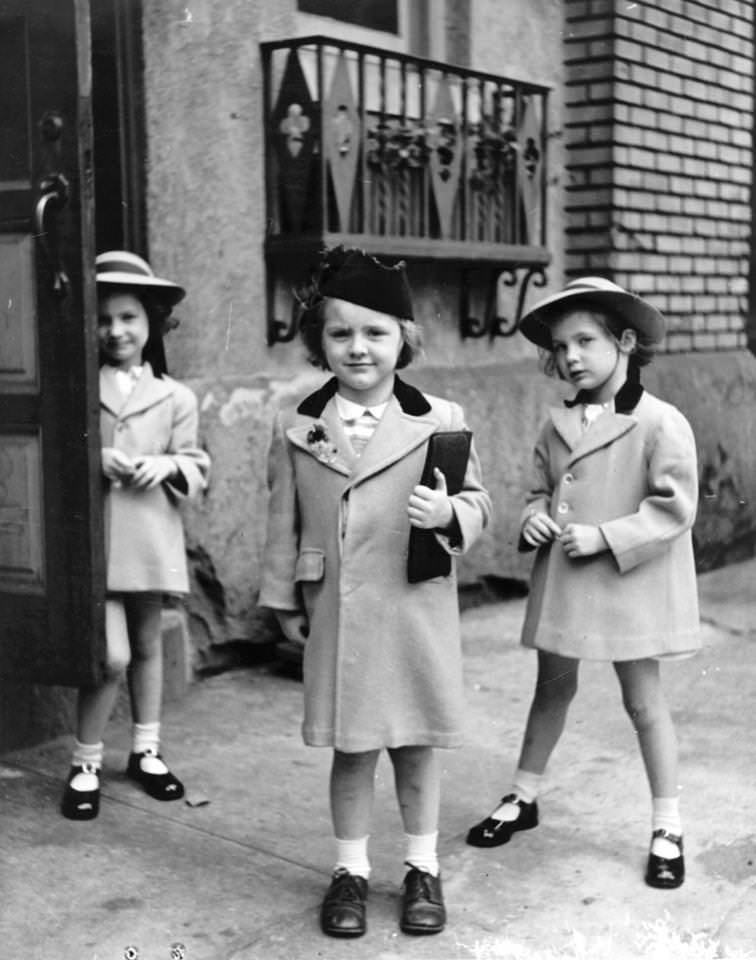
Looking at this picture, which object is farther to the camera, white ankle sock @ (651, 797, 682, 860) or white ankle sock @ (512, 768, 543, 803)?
white ankle sock @ (512, 768, 543, 803)

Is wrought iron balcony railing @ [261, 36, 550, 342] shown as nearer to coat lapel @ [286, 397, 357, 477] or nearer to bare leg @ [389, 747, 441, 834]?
coat lapel @ [286, 397, 357, 477]

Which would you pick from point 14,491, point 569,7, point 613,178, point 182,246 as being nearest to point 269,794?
point 14,491

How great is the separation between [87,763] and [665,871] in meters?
1.58

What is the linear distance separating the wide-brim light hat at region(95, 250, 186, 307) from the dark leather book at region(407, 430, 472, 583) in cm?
117

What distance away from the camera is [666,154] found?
22.5 ft

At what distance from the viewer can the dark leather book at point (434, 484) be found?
10.0ft

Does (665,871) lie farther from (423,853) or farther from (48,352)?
(48,352)

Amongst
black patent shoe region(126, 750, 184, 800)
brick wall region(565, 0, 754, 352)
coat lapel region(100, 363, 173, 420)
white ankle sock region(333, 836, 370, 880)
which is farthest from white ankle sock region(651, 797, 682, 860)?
brick wall region(565, 0, 754, 352)

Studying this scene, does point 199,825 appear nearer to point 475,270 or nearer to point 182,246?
point 182,246

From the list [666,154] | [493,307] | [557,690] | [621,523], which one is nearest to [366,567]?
[621,523]

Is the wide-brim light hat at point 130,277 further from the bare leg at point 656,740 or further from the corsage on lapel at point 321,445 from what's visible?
the bare leg at point 656,740

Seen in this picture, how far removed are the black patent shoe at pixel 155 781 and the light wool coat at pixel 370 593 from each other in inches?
37.3

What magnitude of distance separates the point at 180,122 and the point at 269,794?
2339mm

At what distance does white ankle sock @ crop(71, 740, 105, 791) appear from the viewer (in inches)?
151
